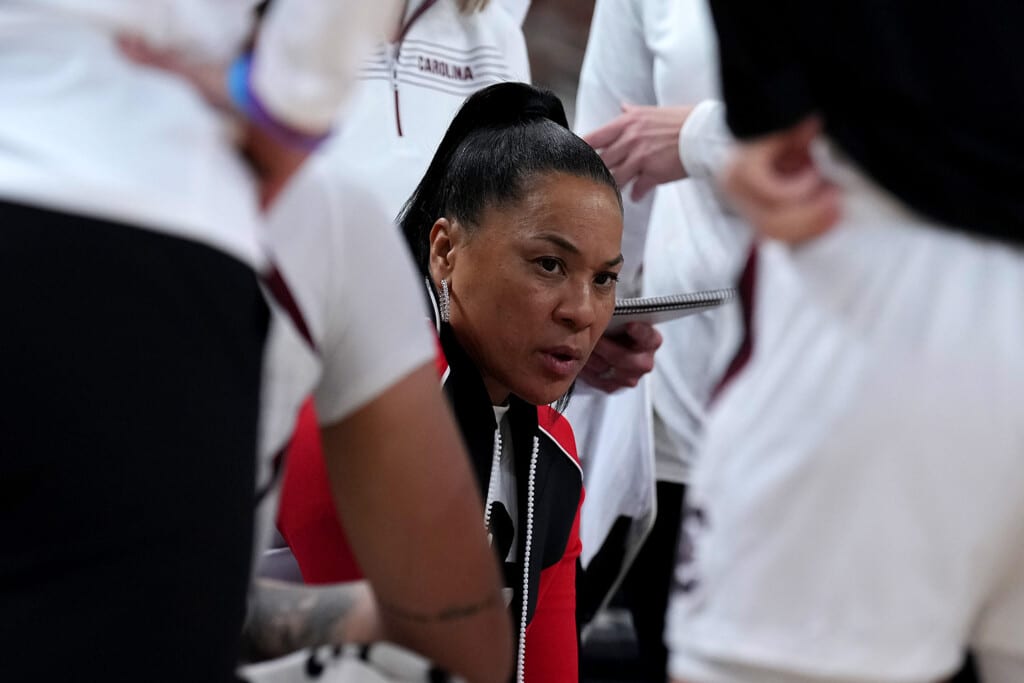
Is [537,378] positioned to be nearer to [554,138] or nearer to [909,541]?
[554,138]

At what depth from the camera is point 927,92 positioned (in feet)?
2.59

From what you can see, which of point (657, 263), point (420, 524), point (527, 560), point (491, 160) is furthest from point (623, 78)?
point (420, 524)

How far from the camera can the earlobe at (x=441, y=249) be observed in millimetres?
1766

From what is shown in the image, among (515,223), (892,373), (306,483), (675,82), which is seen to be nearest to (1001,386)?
(892,373)

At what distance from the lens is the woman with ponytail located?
1.68m

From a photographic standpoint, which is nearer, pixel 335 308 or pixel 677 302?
pixel 335 308

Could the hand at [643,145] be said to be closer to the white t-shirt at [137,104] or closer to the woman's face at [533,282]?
the woman's face at [533,282]

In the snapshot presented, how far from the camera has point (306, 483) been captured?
1477mm

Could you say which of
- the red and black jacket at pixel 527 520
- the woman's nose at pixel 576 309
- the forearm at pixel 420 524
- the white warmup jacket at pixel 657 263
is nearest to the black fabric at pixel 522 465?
the red and black jacket at pixel 527 520

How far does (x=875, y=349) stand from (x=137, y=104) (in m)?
0.45

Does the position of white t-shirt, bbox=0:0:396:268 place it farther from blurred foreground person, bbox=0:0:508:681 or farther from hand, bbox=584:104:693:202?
hand, bbox=584:104:693:202

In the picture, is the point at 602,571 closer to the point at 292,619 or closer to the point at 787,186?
the point at 292,619

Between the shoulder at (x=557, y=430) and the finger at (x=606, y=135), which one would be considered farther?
the finger at (x=606, y=135)

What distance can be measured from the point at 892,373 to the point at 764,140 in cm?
16
